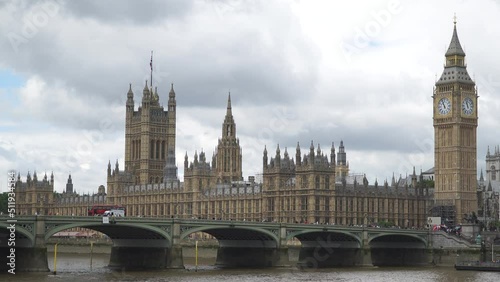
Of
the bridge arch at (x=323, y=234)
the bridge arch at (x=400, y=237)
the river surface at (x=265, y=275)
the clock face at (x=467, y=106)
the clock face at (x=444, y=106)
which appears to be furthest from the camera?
the clock face at (x=444, y=106)

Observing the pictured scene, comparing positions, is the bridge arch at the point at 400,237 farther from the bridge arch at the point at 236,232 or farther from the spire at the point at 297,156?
the spire at the point at 297,156

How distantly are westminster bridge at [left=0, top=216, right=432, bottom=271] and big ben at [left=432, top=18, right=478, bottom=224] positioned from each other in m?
36.2

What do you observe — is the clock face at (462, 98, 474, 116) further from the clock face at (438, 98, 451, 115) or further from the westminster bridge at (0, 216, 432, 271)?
the westminster bridge at (0, 216, 432, 271)

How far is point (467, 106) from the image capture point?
16450 centimetres

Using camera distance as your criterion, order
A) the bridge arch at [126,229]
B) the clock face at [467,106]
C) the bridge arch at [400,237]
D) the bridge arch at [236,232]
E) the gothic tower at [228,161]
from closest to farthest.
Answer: the bridge arch at [126,229] → the bridge arch at [236,232] → the bridge arch at [400,237] → the clock face at [467,106] → the gothic tower at [228,161]

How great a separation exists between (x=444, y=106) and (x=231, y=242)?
58471mm

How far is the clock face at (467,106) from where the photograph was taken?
16400 cm

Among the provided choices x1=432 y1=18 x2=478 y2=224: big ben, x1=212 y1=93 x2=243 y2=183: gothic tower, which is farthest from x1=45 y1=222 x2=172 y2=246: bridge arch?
x1=212 y1=93 x2=243 y2=183: gothic tower

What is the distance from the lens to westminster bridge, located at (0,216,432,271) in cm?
9312

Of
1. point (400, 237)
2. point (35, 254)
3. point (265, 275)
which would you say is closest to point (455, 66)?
point (400, 237)

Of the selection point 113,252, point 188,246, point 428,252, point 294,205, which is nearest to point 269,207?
point 294,205

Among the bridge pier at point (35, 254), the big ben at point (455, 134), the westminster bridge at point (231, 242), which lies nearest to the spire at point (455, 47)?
the big ben at point (455, 134)

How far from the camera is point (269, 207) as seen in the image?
167000 millimetres

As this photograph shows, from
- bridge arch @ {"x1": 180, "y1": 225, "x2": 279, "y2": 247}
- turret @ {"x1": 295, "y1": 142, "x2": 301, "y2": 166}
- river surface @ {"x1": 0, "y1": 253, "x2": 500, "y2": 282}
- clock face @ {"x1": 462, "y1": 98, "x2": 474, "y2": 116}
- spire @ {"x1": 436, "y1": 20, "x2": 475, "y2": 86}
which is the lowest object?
river surface @ {"x1": 0, "y1": 253, "x2": 500, "y2": 282}
